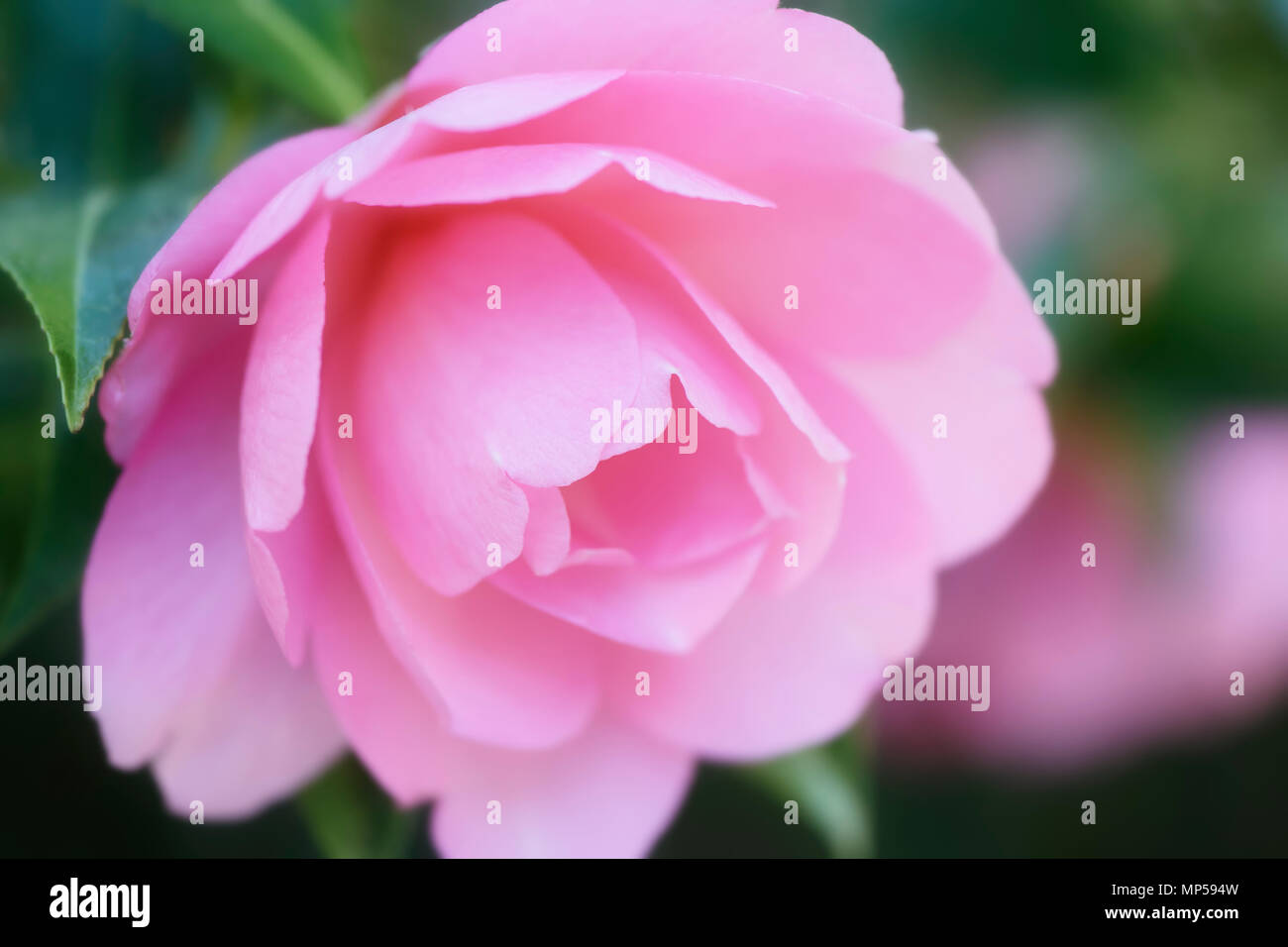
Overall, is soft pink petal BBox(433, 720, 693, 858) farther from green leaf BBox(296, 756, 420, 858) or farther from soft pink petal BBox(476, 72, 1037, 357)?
soft pink petal BBox(476, 72, 1037, 357)

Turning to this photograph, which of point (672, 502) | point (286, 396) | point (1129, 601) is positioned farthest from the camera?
point (1129, 601)

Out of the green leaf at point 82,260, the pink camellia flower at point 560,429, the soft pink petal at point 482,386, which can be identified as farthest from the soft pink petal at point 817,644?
the green leaf at point 82,260

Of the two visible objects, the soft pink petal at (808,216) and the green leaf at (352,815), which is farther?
the green leaf at (352,815)

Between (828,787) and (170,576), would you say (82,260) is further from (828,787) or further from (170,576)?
(828,787)

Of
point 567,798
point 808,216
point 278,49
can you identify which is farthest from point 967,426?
point 278,49

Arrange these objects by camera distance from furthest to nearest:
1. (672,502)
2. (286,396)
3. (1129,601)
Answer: (1129,601) → (672,502) → (286,396)

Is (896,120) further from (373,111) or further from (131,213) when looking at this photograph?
(131,213)

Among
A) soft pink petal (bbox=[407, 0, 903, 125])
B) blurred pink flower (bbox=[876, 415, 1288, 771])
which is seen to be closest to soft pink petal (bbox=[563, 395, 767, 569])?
soft pink petal (bbox=[407, 0, 903, 125])

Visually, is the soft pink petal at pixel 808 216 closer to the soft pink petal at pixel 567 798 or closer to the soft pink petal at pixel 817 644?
the soft pink petal at pixel 817 644
